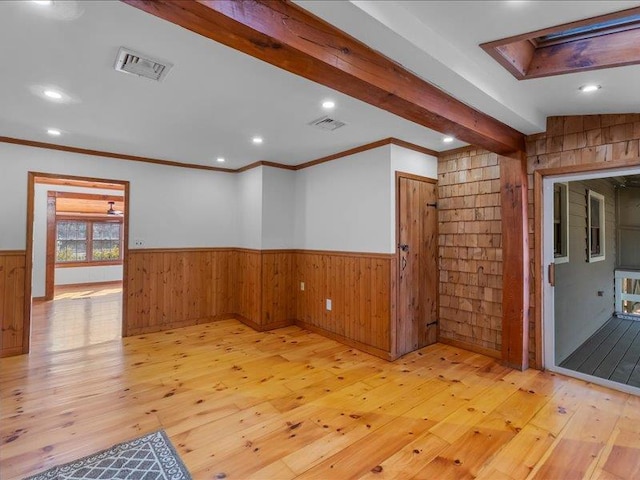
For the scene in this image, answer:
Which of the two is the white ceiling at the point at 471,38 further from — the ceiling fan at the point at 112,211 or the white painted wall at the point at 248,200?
the ceiling fan at the point at 112,211

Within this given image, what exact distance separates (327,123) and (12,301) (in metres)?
4.10

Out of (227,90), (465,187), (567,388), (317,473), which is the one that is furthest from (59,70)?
(567,388)

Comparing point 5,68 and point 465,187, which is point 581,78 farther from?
point 5,68

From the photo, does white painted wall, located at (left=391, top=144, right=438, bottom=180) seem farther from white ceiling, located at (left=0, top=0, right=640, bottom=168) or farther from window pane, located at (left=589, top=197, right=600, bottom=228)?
window pane, located at (left=589, top=197, right=600, bottom=228)

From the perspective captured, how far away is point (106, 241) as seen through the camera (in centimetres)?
935

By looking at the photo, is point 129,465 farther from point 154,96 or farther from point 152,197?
point 152,197

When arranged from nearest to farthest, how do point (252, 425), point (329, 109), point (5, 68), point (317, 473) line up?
point (317, 473), point (5, 68), point (252, 425), point (329, 109)

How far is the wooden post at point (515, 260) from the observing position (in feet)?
10.4

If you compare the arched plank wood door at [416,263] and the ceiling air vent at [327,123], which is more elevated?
the ceiling air vent at [327,123]

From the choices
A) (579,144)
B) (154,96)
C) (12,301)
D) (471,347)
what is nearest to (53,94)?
(154,96)

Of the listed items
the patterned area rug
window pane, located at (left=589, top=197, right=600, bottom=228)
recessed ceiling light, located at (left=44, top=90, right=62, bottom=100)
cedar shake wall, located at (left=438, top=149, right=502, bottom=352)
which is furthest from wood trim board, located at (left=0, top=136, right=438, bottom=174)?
the patterned area rug

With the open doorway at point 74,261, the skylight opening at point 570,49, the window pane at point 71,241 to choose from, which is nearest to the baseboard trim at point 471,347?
the skylight opening at point 570,49

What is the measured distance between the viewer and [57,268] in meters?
8.23

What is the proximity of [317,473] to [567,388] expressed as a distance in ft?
7.88
